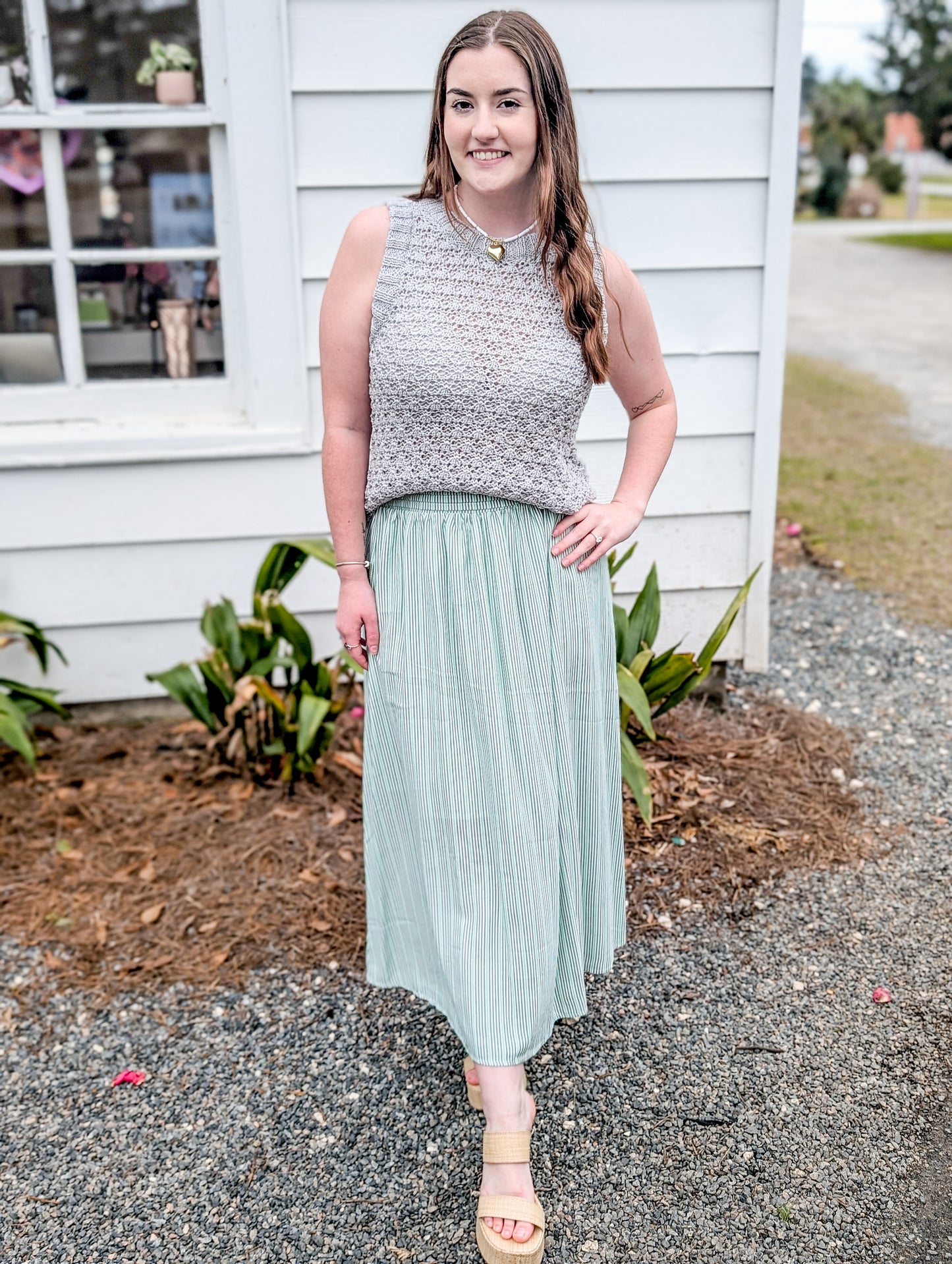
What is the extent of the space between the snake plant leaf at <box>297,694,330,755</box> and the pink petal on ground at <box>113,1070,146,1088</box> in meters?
0.99

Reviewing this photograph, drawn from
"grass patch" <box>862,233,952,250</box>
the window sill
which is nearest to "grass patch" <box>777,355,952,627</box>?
the window sill

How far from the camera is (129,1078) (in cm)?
241

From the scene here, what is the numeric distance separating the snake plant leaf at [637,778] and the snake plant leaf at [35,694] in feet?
5.21

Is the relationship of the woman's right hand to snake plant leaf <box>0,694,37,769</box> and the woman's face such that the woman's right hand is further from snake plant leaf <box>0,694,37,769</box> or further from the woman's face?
snake plant leaf <box>0,694,37,769</box>

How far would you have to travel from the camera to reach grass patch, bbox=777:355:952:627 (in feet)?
16.7

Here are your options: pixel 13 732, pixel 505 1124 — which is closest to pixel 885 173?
pixel 13 732

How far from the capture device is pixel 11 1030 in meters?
2.57

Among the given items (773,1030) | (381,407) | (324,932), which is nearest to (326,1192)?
(324,932)

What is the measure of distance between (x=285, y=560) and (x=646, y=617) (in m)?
1.00

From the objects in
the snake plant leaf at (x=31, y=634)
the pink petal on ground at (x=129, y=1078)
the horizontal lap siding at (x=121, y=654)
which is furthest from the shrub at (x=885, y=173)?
the pink petal on ground at (x=129, y=1078)

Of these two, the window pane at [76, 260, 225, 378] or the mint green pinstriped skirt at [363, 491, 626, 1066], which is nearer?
the mint green pinstriped skirt at [363, 491, 626, 1066]

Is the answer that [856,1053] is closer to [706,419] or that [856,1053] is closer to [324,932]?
[324,932]

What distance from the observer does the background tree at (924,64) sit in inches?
1261

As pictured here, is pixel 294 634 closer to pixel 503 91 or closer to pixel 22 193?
pixel 22 193
